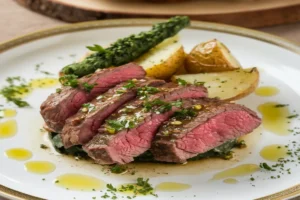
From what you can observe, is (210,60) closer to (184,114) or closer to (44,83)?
(184,114)

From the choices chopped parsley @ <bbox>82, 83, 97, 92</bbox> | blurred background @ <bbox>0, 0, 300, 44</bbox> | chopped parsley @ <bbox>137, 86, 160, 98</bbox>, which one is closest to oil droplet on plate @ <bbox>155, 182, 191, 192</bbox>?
chopped parsley @ <bbox>137, 86, 160, 98</bbox>

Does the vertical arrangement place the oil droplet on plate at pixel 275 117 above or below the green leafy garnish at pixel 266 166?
above

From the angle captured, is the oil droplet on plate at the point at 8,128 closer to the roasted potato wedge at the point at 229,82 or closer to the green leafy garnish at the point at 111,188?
the green leafy garnish at the point at 111,188

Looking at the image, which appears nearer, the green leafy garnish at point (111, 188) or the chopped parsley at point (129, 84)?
the green leafy garnish at point (111, 188)

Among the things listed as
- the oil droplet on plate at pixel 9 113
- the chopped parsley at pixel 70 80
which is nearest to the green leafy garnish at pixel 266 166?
the chopped parsley at pixel 70 80

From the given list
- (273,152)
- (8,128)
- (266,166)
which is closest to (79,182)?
(8,128)

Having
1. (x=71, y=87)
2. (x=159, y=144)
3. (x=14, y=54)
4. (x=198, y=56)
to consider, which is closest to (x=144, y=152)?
(x=159, y=144)

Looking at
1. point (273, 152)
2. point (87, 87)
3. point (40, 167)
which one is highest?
point (87, 87)

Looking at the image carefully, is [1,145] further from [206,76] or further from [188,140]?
[206,76]
